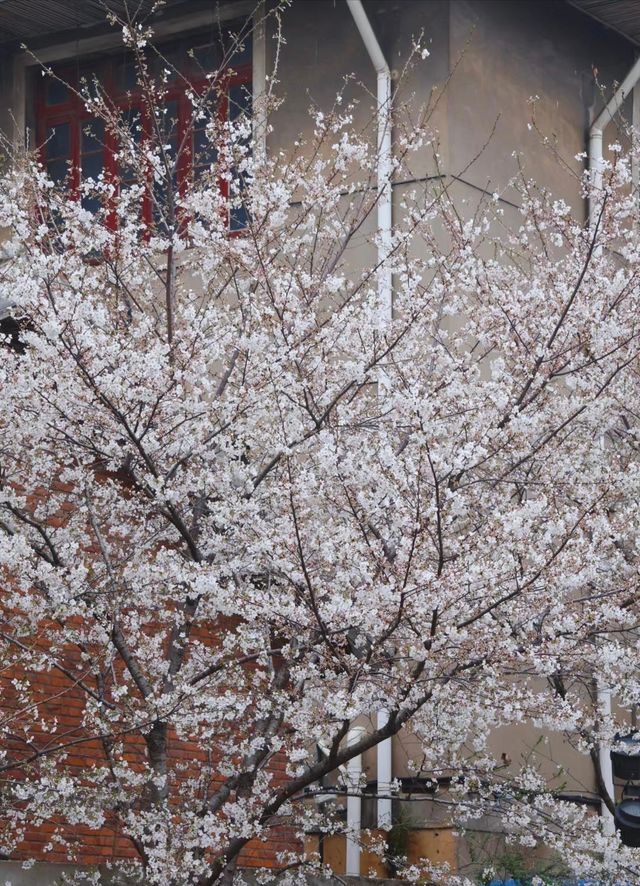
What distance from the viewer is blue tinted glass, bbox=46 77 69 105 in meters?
17.0

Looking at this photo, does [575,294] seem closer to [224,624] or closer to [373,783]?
[224,624]

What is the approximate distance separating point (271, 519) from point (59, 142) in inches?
361

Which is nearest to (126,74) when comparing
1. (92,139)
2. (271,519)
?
(92,139)

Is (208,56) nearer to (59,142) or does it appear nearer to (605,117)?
(59,142)

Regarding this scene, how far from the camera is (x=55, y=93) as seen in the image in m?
17.1

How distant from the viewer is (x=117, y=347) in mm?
8273

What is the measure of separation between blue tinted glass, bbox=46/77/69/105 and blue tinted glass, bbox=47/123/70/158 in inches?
12.2

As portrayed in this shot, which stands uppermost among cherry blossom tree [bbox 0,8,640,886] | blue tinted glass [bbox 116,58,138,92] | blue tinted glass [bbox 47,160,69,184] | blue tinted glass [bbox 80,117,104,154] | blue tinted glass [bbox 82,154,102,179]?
blue tinted glass [bbox 116,58,138,92]

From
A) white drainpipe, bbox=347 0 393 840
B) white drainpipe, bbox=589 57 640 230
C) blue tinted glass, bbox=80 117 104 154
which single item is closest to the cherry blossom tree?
white drainpipe, bbox=347 0 393 840

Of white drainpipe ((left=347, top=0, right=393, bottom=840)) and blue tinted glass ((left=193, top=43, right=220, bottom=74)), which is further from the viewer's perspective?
blue tinted glass ((left=193, top=43, right=220, bottom=74))

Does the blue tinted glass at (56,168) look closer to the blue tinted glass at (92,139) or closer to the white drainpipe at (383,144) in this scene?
the blue tinted glass at (92,139)

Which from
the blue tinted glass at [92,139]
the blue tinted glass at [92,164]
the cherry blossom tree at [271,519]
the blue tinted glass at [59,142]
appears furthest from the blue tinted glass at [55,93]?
the cherry blossom tree at [271,519]

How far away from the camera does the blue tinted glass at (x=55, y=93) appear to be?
1702 centimetres

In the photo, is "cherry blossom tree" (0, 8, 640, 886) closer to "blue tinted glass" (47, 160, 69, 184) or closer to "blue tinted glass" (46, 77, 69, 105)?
"blue tinted glass" (47, 160, 69, 184)
